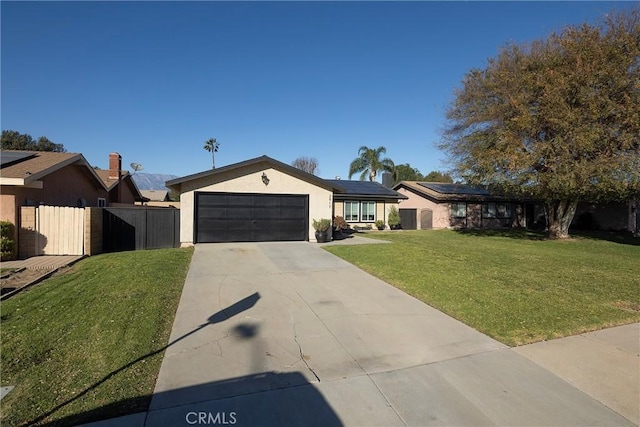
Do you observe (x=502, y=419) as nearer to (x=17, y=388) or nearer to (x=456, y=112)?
(x=17, y=388)

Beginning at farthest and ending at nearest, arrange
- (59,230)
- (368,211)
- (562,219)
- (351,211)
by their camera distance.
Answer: (368,211), (351,211), (562,219), (59,230)

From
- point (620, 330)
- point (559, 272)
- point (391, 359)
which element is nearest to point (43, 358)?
point (391, 359)

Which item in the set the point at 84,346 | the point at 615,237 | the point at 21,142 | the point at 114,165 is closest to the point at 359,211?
the point at 615,237

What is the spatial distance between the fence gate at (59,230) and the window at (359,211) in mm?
17235

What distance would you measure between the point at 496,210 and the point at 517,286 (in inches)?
982

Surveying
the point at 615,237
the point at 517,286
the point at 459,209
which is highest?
the point at 459,209

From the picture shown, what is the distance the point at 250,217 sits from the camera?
15492 mm

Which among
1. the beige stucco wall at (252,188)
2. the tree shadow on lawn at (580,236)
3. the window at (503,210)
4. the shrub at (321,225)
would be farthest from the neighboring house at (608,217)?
the beige stucco wall at (252,188)

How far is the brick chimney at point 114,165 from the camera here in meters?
22.3

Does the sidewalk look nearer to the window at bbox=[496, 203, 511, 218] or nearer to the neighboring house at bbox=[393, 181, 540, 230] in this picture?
the neighboring house at bbox=[393, 181, 540, 230]

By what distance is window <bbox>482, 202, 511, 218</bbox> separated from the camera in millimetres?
29578

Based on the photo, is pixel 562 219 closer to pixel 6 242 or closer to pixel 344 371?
pixel 344 371

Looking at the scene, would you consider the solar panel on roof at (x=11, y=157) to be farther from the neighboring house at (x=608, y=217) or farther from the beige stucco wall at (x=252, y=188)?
the neighboring house at (x=608, y=217)

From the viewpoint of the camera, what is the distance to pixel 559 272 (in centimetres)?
930
